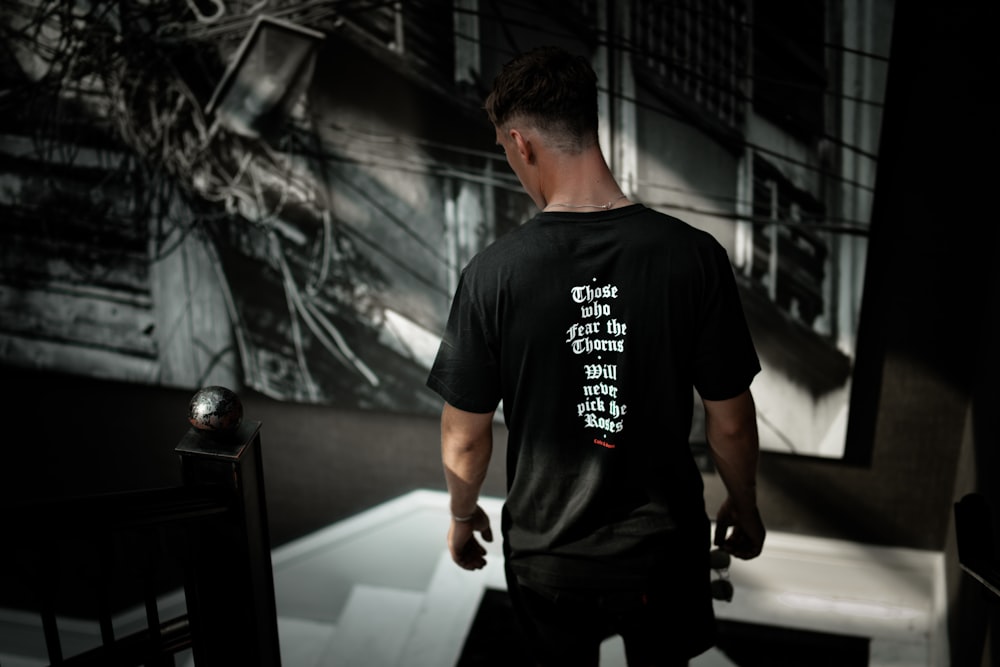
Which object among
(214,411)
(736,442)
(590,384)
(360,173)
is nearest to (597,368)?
(590,384)

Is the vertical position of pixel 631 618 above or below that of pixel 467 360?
below

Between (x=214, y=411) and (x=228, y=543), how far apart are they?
0.23 meters

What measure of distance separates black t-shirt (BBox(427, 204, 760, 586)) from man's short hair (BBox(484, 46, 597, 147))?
0.47ft

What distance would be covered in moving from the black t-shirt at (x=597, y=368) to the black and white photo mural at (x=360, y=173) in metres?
0.84

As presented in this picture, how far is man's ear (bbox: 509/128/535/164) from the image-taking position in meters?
1.39

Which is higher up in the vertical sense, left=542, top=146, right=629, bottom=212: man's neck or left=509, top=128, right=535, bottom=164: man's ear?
left=509, top=128, right=535, bottom=164: man's ear

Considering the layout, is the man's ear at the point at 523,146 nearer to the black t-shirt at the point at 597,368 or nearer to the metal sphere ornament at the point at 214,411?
the black t-shirt at the point at 597,368

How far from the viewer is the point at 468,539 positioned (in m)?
1.70

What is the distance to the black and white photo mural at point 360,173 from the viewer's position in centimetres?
206

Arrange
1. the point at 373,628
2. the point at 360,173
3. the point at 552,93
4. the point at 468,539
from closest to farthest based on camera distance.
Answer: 1. the point at 552,93
2. the point at 468,539
3. the point at 360,173
4. the point at 373,628

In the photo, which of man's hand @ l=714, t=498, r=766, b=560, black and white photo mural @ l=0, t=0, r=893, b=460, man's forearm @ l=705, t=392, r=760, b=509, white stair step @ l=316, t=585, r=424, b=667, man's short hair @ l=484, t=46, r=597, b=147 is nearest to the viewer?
man's short hair @ l=484, t=46, r=597, b=147

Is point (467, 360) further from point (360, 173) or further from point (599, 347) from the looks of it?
point (360, 173)

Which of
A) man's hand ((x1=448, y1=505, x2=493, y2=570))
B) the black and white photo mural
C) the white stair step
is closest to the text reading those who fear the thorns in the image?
man's hand ((x1=448, y1=505, x2=493, y2=570))

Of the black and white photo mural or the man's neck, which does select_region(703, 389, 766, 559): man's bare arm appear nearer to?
the man's neck
